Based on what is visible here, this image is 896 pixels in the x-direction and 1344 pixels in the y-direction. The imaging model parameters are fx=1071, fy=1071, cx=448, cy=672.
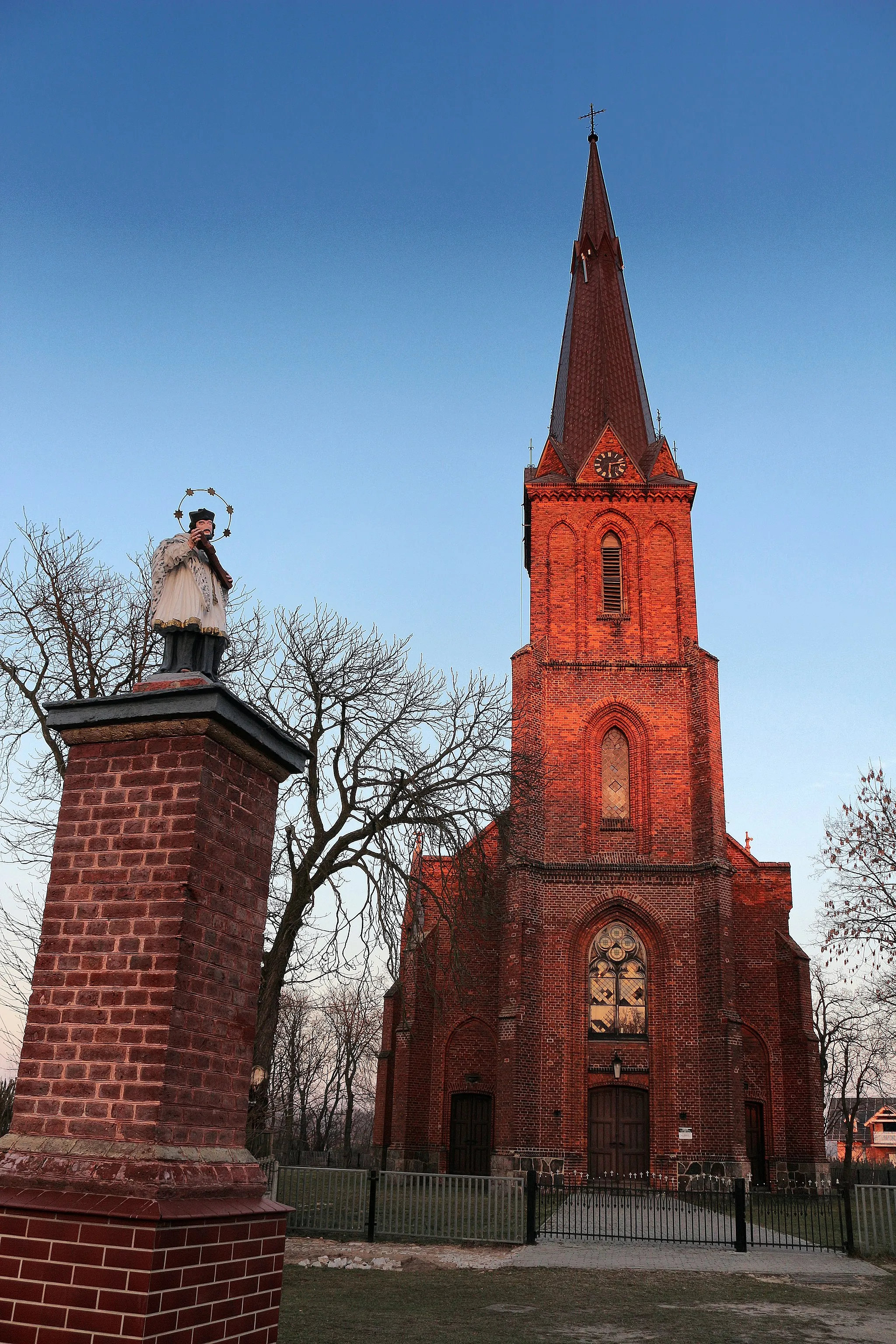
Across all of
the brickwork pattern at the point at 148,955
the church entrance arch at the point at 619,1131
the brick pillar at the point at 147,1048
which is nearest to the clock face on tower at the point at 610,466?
the church entrance arch at the point at 619,1131

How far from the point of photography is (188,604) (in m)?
5.32

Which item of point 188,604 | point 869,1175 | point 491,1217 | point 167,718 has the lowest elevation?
point 869,1175

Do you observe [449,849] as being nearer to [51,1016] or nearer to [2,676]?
[2,676]

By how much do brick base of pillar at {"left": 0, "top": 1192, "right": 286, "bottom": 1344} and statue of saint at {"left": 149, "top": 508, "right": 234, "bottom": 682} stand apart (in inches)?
93.5

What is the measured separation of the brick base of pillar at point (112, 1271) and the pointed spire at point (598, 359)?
1130 inches

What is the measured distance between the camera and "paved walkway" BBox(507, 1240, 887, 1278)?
1309cm

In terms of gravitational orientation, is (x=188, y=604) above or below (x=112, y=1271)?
above

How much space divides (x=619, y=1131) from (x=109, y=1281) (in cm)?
2281

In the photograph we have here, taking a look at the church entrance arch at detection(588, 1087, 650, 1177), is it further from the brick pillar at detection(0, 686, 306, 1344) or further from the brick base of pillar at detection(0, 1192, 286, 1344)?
the brick base of pillar at detection(0, 1192, 286, 1344)

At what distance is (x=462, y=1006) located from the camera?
86.4 ft

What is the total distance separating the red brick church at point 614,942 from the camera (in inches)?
950

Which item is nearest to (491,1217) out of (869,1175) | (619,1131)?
(619,1131)

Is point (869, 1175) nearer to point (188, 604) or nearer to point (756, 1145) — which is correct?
point (756, 1145)

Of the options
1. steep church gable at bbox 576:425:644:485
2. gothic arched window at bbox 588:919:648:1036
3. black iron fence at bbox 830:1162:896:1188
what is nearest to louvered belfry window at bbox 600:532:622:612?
steep church gable at bbox 576:425:644:485
